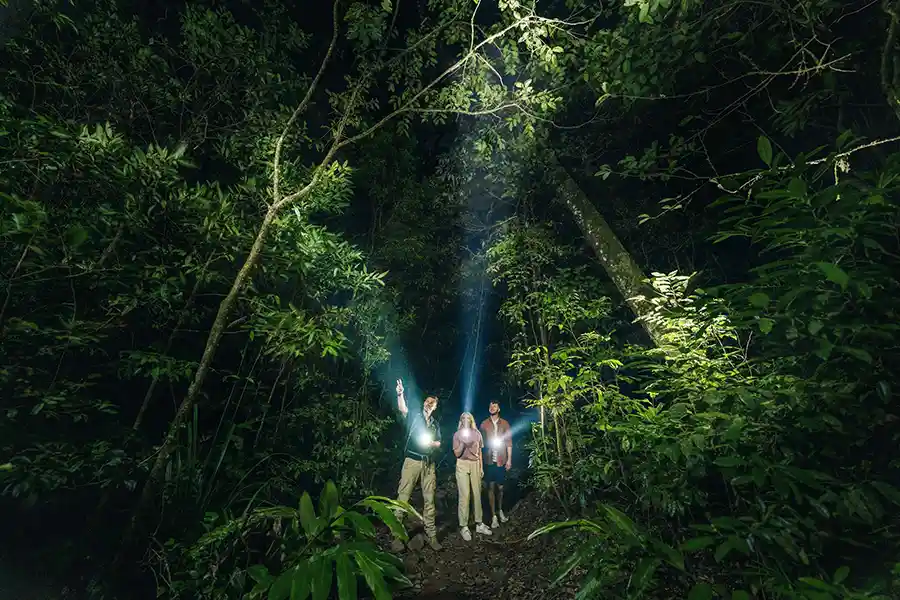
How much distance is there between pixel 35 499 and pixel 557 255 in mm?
6341

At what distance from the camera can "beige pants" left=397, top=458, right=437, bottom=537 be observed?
618 centimetres

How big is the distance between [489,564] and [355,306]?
13.9ft

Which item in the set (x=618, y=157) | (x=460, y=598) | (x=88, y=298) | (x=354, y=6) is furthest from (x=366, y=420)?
(x=618, y=157)

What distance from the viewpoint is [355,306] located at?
271 inches

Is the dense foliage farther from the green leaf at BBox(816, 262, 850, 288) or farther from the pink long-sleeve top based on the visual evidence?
the pink long-sleeve top

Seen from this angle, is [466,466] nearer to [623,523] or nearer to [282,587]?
[623,523]

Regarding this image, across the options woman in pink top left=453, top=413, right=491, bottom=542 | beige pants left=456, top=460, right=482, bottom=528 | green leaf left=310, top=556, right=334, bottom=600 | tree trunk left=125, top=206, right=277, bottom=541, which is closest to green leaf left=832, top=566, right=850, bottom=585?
green leaf left=310, top=556, right=334, bottom=600

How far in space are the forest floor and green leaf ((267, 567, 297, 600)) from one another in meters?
2.79

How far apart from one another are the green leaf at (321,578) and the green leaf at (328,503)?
301mm

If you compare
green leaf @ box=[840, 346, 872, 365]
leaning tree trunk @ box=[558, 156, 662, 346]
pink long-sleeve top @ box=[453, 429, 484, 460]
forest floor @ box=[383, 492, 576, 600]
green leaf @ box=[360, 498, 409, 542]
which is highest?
leaning tree trunk @ box=[558, 156, 662, 346]

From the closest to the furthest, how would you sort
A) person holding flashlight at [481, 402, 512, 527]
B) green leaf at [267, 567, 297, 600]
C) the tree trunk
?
green leaf at [267, 567, 297, 600]
the tree trunk
person holding flashlight at [481, 402, 512, 527]

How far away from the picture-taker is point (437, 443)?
6.19 meters

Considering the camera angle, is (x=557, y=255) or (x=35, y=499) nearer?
(x=35, y=499)

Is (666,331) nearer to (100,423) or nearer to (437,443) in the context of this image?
(437,443)
